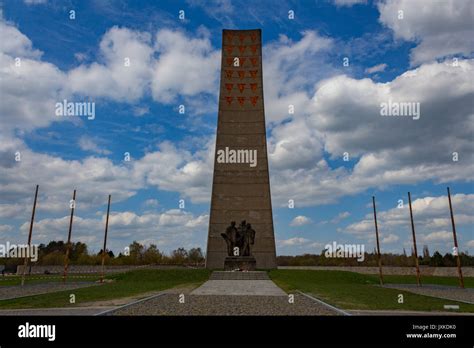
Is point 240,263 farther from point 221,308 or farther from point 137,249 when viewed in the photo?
point 137,249

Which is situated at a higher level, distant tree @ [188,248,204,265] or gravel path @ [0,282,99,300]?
distant tree @ [188,248,204,265]

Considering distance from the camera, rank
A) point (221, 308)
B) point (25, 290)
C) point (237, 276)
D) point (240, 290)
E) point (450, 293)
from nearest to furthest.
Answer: point (221, 308) < point (240, 290) < point (450, 293) < point (25, 290) < point (237, 276)

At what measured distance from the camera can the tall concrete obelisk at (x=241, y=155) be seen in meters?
47.6

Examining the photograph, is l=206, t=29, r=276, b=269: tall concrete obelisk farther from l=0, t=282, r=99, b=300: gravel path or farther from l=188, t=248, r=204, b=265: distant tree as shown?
l=188, t=248, r=204, b=265: distant tree

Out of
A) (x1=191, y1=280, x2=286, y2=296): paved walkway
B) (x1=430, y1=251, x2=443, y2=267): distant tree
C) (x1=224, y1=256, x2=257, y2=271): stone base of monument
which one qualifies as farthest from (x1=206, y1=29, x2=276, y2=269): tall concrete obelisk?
(x1=430, y1=251, x2=443, y2=267): distant tree

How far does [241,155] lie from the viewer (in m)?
50.4

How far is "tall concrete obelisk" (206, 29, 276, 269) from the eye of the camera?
156 ft

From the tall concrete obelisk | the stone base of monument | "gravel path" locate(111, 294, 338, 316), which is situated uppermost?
the tall concrete obelisk

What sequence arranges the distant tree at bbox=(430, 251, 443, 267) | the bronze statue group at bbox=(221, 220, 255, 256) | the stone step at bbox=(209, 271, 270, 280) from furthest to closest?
1. the distant tree at bbox=(430, 251, 443, 267)
2. the bronze statue group at bbox=(221, 220, 255, 256)
3. the stone step at bbox=(209, 271, 270, 280)

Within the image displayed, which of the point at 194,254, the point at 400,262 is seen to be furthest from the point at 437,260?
the point at 194,254

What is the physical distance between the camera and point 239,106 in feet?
169
